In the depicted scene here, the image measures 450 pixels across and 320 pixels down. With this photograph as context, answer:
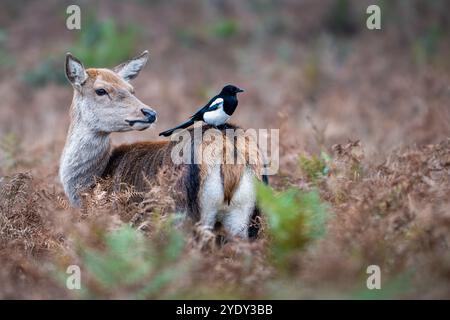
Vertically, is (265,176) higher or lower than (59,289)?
higher

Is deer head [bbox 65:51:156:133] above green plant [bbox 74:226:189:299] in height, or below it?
above

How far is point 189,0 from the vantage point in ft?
68.7

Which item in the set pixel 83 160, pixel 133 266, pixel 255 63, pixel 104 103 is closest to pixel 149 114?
pixel 104 103

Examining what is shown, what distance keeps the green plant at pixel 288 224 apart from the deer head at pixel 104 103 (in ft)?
6.23

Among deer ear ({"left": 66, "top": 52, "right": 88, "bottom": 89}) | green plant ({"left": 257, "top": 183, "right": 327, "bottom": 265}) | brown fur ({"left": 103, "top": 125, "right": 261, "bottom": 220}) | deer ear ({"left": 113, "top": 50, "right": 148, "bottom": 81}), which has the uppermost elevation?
deer ear ({"left": 113, "top": 50, "right": 148, "bottom": 81})

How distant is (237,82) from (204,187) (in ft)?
35.3

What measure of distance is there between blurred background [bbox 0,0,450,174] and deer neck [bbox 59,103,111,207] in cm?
204

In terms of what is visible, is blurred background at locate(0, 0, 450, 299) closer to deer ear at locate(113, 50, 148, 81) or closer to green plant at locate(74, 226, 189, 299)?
green plant at locate(74, 226, 189, 299)

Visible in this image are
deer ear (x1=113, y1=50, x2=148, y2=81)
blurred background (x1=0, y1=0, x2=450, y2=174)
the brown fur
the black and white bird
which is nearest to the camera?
the brown fur

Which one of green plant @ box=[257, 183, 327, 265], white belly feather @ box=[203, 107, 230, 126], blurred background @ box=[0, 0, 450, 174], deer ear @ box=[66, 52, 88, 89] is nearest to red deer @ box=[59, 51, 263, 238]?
deer ear @ box=[66, 52, 88, 89]

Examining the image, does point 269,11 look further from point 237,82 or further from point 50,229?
point 50,229

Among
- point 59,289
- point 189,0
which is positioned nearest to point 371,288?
point 59,289

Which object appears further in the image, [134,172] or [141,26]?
[141,26]

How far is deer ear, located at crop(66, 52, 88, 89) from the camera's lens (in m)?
6.91
